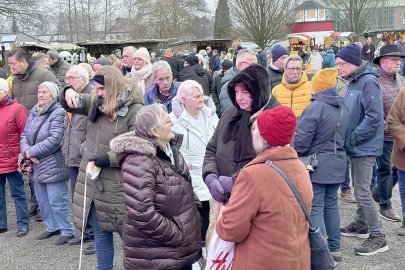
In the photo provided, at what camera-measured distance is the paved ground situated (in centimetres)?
491

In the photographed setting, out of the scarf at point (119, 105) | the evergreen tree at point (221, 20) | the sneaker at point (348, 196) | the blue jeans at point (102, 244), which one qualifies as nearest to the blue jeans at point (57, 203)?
the blue jeans at point (102, 244)

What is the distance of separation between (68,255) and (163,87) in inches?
85.3

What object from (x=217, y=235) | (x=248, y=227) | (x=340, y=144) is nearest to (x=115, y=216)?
(x=217, y=235)

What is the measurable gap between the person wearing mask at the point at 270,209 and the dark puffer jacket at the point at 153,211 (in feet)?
2.03

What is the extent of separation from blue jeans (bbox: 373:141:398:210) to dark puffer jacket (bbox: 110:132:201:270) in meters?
3.27

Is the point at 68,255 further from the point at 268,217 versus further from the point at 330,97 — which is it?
the point at 268,217

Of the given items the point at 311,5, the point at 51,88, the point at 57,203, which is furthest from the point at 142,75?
the point at 311,5

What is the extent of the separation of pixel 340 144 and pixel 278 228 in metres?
2.06

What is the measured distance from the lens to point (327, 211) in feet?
15.6

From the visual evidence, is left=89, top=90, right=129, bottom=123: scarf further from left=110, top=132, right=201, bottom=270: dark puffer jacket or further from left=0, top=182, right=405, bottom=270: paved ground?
left=0, top=182, right=405, bottom=270: paved ground

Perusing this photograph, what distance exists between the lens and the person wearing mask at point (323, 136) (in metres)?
4.43

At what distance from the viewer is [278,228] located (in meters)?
2.76

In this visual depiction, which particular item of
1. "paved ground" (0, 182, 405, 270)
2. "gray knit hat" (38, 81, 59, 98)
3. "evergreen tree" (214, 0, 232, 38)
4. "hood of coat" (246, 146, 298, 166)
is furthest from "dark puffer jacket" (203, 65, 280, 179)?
"evergreen tree" (214, 0, 232, 38)

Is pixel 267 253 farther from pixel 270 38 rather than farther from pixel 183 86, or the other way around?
pixel 270 38
